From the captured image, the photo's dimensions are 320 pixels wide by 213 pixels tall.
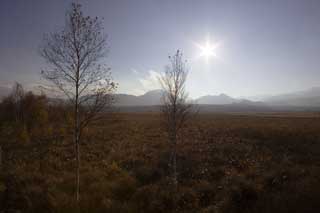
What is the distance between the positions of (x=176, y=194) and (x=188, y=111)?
11.5ft

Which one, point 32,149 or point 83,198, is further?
point 32,149

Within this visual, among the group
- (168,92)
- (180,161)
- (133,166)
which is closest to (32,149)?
(133,166)

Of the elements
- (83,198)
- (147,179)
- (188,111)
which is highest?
(188,111)

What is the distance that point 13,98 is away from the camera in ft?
60.6

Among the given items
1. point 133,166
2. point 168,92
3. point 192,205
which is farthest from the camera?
point 133,166

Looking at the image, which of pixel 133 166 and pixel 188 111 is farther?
pixel 133 166

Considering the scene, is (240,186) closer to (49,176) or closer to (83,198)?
(83,198)

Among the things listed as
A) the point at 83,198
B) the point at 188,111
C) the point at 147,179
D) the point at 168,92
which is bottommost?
the point at 147,179

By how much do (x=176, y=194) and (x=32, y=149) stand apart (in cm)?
1456

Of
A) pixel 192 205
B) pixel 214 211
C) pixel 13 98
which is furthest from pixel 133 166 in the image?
pixel 13 98

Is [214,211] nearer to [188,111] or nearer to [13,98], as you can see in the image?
[188,111]

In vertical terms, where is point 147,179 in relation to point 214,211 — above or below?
below

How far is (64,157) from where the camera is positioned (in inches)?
481

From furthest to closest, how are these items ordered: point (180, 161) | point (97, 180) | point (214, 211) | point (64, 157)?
point (64, 157) < point (180, 161) < point (97, 180) < point (214, 211)
